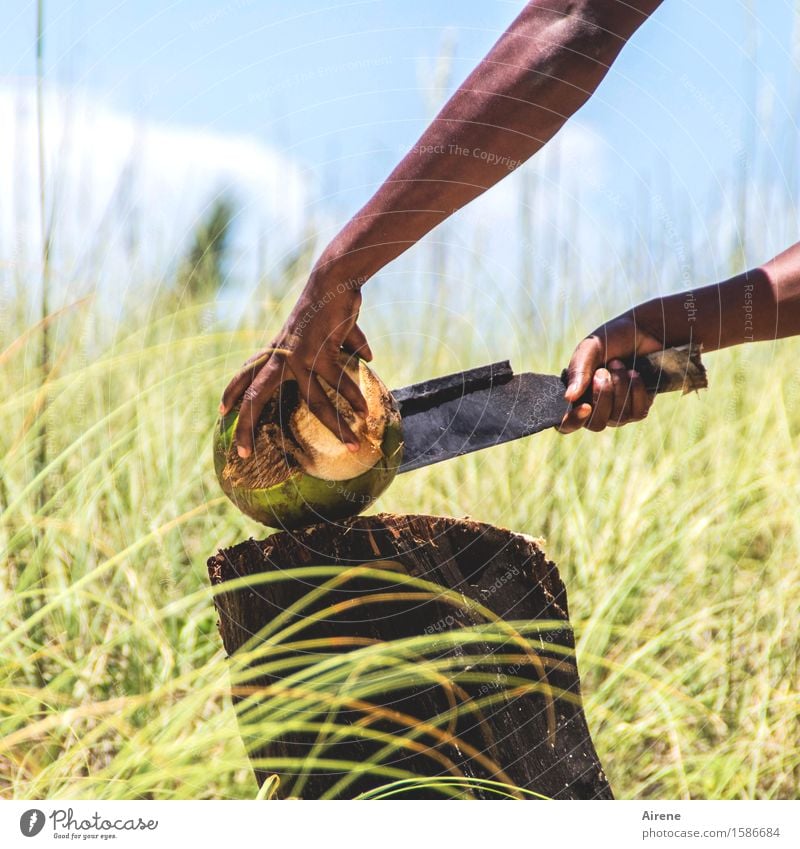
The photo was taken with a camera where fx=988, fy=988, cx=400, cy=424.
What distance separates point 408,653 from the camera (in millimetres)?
1378

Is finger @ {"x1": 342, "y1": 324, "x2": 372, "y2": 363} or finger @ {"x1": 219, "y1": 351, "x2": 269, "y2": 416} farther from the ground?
finger @ {"x1": 342, "y1": 324, "x2": 372, "y2": 363}

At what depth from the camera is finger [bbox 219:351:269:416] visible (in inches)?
50.0

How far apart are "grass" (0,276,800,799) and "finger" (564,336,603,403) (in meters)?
0.55

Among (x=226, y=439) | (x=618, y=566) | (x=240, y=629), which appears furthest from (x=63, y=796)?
(x=618, y=566)

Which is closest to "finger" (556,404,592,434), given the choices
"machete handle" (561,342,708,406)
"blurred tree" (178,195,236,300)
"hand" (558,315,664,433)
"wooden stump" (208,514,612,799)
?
"hand" (558,315,664,433)

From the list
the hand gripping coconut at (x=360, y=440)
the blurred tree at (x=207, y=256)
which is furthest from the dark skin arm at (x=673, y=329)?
the blurred tree at (x=207, y=256)

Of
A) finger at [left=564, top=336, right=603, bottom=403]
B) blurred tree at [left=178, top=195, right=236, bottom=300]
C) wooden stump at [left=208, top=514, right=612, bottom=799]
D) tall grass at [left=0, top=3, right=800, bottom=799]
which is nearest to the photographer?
wooden stump at [left=208, top=514, right=612, bottom=799]

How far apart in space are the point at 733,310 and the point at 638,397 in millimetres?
235

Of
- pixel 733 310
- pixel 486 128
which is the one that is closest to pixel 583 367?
pixel 733 310

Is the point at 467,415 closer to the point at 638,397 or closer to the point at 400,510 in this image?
the point at 638,397

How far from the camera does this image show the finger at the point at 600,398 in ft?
4.92

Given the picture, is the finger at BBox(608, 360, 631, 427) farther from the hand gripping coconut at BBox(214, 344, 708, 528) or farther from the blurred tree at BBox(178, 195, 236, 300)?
the blurred tree at BBox(178, 195, 236, 300)

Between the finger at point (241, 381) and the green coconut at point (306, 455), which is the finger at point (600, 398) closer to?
the green coconut at point (306, 455)
